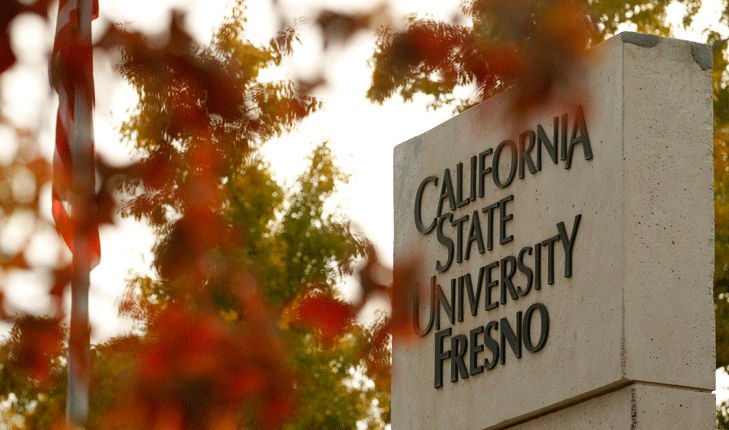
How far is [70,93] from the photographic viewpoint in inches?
87.2

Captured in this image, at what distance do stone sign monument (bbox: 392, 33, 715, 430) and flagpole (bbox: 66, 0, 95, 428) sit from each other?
190 cm

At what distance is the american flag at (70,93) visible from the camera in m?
2.07

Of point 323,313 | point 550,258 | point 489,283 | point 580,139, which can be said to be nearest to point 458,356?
point 489,283

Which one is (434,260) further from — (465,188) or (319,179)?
(319,179)

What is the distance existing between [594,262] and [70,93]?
2981 millimetres

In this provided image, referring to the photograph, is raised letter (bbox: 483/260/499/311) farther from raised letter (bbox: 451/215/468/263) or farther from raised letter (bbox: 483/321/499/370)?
raised letter (bbox: 451/215/468/263)

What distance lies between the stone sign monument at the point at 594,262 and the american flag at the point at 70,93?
6.62 feet

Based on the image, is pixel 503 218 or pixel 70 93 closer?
pixel 70 93

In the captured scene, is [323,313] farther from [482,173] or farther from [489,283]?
[482,173]

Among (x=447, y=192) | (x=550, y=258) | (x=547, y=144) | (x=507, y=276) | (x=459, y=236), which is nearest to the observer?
(x=550, y=258)

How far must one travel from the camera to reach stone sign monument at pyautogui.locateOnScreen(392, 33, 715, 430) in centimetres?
455

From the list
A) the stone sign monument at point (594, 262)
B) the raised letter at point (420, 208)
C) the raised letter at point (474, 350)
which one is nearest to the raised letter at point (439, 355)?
the stone sign monument at point (594, 262)

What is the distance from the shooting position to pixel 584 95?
1.99 metres

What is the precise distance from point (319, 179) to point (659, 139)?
2.47m
